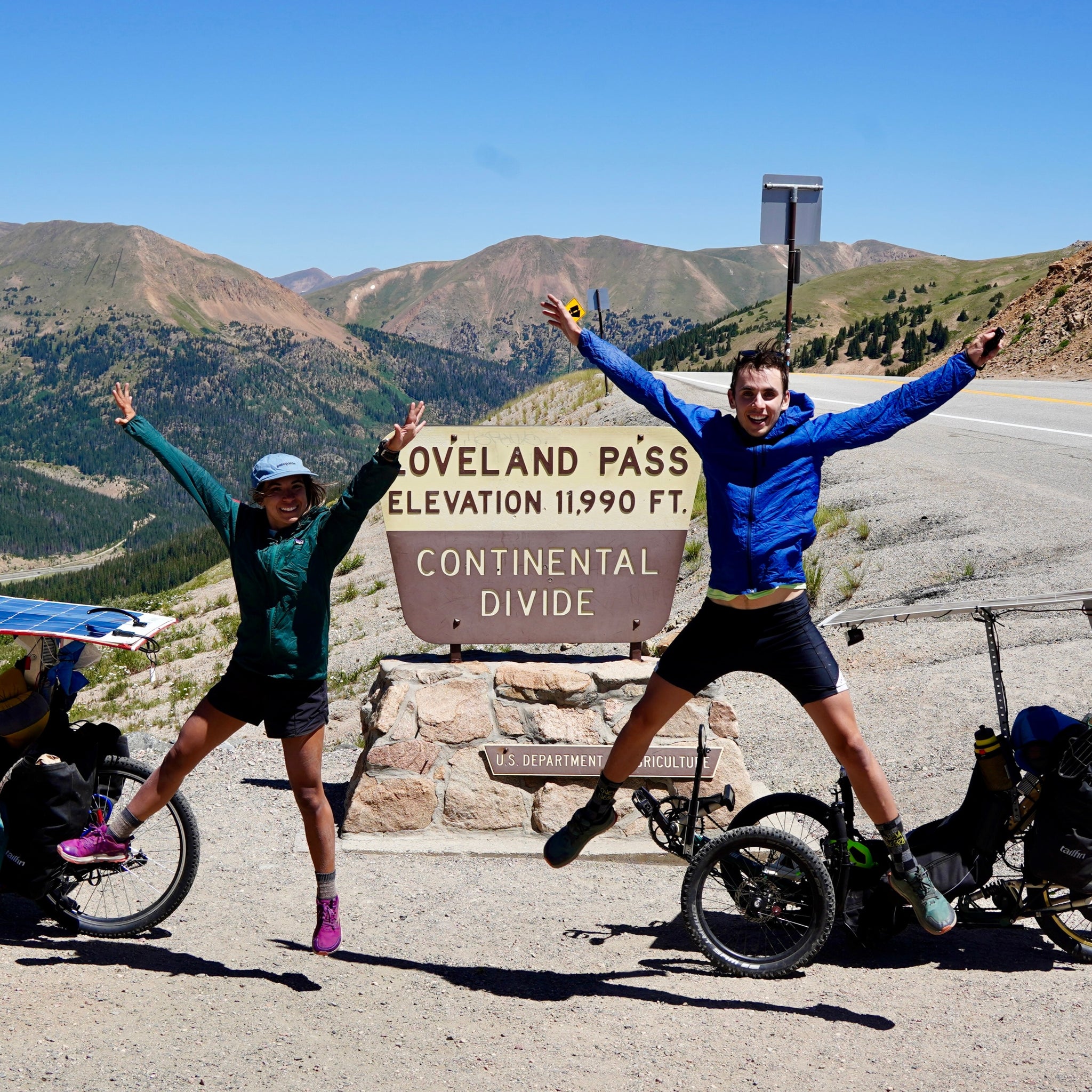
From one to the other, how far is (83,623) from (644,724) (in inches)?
81.5

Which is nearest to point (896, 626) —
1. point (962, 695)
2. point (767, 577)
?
point (962, 695)

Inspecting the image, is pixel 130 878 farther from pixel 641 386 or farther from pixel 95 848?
pixel 641 386

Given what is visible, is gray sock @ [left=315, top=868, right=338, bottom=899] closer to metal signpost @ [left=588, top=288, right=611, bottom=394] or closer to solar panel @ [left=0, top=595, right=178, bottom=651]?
solar panel @ [left=0, top=595, right=178, bottom=651]

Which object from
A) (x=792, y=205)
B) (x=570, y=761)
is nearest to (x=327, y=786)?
(x=570, y=761)

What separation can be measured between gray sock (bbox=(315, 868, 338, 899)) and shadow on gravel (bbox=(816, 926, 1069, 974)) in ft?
5.84

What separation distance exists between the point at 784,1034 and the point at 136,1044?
1.96 metres

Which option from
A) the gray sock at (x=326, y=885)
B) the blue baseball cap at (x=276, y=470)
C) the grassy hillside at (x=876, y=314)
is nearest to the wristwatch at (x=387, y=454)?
the blue baseball cap at (x=276, y=470)

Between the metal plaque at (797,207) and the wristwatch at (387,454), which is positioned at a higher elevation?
the metal plaque at (797,207)

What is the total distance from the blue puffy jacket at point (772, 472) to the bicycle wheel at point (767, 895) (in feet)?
3.06

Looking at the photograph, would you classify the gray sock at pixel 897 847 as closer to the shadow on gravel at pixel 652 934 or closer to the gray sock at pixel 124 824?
the shadow on gravel at pixel 652 934

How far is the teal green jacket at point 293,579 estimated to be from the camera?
12.4ft

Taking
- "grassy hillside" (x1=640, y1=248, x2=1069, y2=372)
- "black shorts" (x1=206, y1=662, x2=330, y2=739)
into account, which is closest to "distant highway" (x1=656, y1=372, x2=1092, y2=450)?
"black shorts" (x1=206, y1=662, x2=330, y2=739)

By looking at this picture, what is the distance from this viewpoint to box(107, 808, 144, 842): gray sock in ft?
13.3

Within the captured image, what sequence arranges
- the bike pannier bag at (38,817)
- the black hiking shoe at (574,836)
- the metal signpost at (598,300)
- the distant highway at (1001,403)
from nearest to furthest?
the black hiking shoe at (574,836) < the bike pannier bag at (38,817) < the distant highway at (1001,403) < the metal signpost at (598,300)
